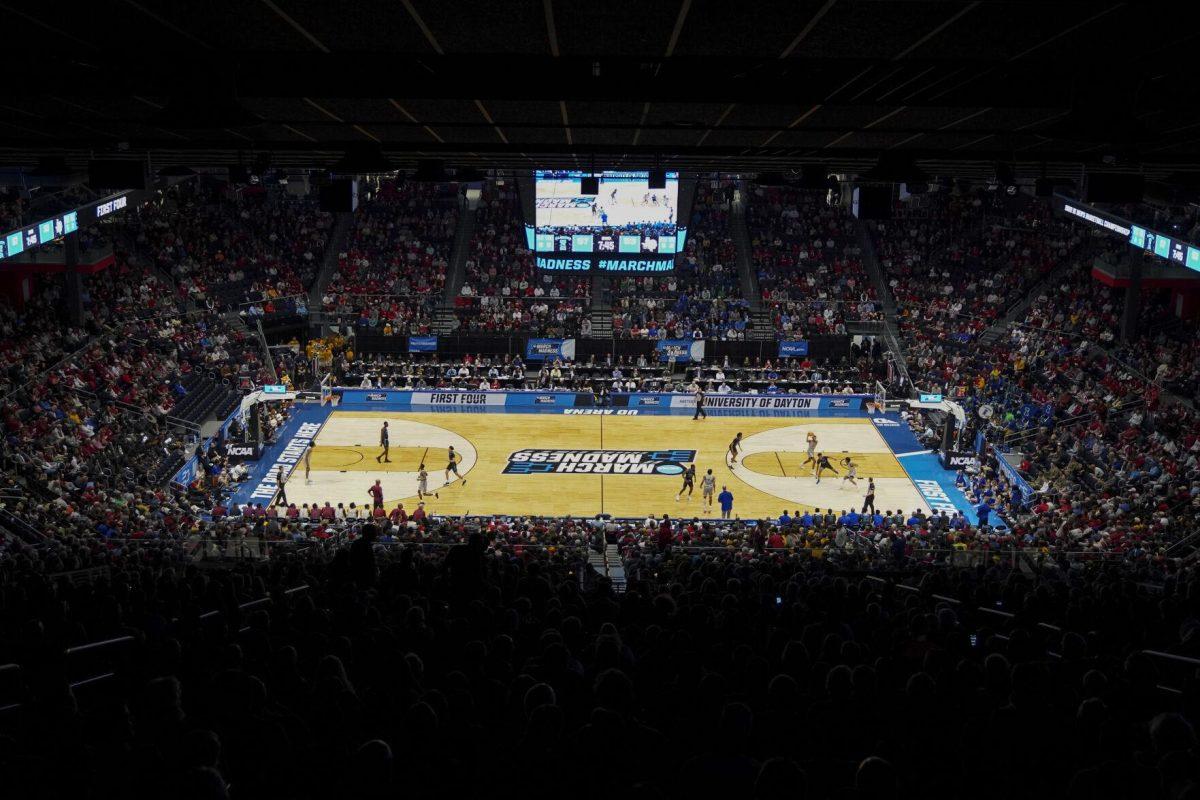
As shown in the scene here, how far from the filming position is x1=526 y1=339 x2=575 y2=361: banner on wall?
44562mm

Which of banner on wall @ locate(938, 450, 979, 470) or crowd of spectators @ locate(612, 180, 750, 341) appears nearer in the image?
banner on wall @ locate(938, 450, 979, 470)

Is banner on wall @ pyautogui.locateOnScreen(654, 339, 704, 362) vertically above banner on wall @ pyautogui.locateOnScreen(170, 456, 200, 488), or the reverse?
banner on wall @ pyautogui.locateOnScreen(654, 339, 704, 362)

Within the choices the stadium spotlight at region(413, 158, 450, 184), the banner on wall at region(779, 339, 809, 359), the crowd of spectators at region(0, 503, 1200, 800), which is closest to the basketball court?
the banner on wall at region(779, 339, 809, 359)

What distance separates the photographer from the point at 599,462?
3472 centimetres

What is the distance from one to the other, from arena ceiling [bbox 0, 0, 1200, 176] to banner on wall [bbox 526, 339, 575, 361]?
3002cm

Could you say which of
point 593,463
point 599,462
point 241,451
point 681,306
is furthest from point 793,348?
point 241,451

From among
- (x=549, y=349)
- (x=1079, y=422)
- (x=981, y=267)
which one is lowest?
(x=1079, y=422)

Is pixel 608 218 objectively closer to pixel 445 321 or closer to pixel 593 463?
pixel 445 321

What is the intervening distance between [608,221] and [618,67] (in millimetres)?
36665

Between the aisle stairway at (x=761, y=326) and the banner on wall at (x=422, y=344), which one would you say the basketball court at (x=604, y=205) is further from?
the banner on wall at (x=422, y=344)

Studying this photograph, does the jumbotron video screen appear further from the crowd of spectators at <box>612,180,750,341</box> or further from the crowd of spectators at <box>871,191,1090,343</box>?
the crowd of spectators at <box>871,191,1090,343</box>

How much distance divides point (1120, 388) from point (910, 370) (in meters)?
9.85

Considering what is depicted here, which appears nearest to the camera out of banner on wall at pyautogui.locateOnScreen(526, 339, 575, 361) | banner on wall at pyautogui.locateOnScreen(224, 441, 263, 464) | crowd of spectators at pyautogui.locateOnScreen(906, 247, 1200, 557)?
crowd of spectators at pyautogui.locateOnScreen(906, 247, 1200, 557)

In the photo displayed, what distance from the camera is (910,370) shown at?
4294 centimetres
